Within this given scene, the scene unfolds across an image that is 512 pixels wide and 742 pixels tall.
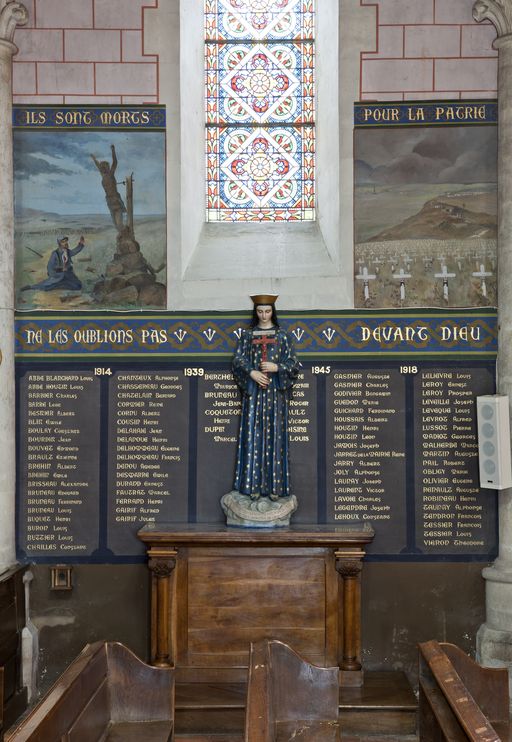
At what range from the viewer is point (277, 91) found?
7.80 meters

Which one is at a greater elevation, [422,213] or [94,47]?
[94,47]

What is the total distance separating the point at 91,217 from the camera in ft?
24.1

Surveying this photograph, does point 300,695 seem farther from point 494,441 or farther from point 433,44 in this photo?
point 433,44

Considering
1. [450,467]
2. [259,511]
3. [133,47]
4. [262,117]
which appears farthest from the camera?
[262,117]

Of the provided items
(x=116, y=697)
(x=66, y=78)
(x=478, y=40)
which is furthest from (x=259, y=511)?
(x=478, y=40)

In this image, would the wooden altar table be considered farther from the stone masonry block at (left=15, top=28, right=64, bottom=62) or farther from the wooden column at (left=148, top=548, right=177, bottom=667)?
the stone masonry block at (left=15, top=28, right=64, bottom=62)

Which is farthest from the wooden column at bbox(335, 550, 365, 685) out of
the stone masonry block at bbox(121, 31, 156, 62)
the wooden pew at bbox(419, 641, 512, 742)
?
the stone masonry block at bbox(121, 31, 156, 62)

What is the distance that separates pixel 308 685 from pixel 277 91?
201 inches

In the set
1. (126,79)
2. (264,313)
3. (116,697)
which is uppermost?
(126,79)

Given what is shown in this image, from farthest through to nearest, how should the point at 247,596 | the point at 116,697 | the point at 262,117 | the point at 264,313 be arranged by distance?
the point at 262,117 < the point at 264,313 < the point at 247,596 < the point at 116,697

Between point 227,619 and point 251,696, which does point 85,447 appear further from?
point 251,696

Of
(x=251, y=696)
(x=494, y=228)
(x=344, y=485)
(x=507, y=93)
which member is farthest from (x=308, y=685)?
(x=507, y=93)

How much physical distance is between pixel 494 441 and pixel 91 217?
12.0 feet

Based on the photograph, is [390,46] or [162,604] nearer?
[162,604]
